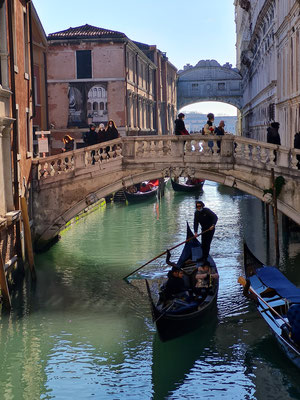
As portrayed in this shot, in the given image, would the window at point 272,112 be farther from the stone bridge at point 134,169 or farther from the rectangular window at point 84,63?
the stone bridge at point 134,169

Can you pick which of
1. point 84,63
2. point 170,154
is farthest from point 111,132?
point 84,63

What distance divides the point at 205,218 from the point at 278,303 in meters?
3.22

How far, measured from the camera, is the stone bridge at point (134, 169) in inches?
583

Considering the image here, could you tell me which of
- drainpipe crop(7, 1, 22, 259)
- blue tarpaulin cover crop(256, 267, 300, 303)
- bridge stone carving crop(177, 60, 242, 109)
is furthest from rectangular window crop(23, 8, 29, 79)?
bridge stone carving crop(177, 60, 242, 109)

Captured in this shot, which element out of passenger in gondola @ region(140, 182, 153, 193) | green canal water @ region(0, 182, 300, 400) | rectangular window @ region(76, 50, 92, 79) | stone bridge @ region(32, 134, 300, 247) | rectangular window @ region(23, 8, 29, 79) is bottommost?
green canal water @ region(0, 182, 300, 400)

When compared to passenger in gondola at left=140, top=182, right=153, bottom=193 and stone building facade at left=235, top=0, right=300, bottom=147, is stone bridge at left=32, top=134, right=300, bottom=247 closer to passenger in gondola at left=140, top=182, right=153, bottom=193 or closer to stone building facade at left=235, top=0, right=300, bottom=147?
stone building facade at left=235, top=0, right=300, bottom=147

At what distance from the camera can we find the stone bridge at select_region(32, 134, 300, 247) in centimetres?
1482

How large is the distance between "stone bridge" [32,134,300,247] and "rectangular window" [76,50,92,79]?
11.3m

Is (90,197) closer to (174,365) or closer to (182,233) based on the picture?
(182,233)

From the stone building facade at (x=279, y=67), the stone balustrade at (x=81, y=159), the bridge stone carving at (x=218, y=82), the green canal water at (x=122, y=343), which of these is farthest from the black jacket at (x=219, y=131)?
the bridge stone carving at (x=218, y=82)

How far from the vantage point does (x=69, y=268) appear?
50.3 feet

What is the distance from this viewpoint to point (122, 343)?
10133 millimetres

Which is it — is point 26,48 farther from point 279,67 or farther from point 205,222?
point 279,67

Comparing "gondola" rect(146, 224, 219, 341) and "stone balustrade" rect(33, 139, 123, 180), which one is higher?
"stone balustrade" rect(33, 139, 123, 180)
